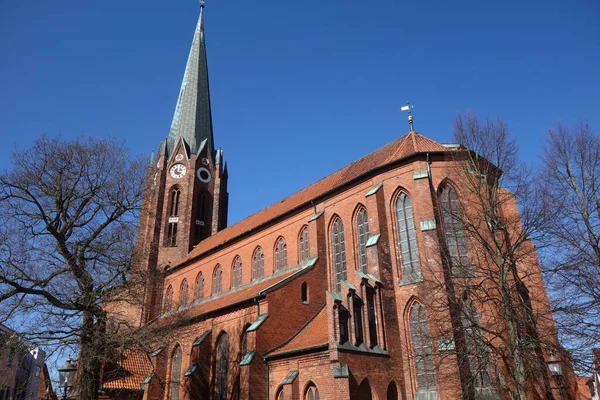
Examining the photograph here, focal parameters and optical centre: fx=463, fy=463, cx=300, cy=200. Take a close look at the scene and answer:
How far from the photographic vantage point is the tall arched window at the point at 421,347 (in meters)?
16.6

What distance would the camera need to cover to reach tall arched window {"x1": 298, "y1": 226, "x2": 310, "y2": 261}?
23875mm

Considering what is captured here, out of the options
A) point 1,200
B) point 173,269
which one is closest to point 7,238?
point 1,200

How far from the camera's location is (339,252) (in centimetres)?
2212

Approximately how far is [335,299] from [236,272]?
13996 mm

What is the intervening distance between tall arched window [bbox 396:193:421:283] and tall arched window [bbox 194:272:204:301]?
1705 centimetres

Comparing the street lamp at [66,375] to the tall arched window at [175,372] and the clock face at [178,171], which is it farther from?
the clock face at [178,171]

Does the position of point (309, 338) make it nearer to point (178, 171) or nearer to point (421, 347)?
point (421, 347)

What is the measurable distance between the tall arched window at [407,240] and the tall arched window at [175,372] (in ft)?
45.3

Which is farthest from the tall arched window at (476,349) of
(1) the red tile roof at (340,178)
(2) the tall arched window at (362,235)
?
(1) the red tile roof at (340,178)

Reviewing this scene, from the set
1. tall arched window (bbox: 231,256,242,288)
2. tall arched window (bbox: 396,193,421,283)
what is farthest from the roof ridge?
tall arched window (bbox: 231,256,242,288)

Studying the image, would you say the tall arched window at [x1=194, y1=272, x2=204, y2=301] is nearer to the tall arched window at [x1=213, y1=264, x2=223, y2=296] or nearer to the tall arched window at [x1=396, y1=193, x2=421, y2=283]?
the tall arched window at [x1=213, y1=264, x2=223, y2=296]

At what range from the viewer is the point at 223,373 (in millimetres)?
22328

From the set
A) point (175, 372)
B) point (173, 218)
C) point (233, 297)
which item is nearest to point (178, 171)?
point (173, 218)

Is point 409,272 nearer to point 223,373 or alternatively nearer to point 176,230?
point 223,373
